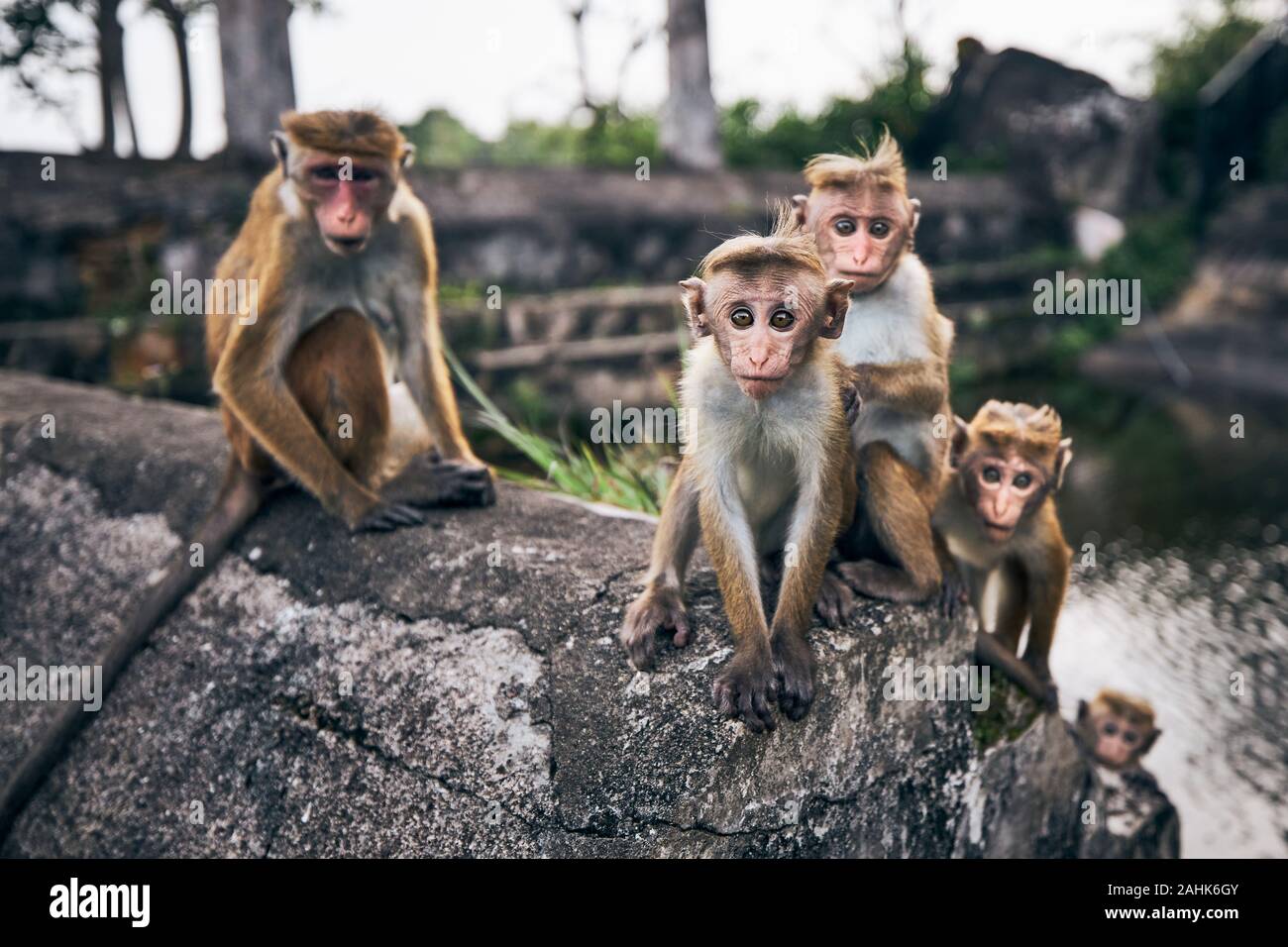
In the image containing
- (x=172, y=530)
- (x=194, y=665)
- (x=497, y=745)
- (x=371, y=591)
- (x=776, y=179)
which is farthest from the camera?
(x=776, y=179)

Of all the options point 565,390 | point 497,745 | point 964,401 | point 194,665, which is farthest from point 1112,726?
point 964,401

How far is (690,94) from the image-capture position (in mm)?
13312

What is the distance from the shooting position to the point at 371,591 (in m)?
3.39

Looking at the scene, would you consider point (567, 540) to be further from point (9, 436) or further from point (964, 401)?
point (964, 401)

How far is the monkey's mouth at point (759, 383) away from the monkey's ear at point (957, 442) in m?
1.40

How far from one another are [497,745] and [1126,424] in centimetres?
1052

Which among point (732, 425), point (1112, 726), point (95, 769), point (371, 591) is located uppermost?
point (732, 425)

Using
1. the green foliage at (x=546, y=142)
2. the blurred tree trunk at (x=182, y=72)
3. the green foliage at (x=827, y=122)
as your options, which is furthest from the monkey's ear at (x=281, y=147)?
the green foliage at (x=827, y=122)

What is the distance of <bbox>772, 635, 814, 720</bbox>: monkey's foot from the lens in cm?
266

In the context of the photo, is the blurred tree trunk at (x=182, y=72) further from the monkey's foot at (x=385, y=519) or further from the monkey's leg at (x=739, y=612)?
the monkey's leg at (x=739, y=612)

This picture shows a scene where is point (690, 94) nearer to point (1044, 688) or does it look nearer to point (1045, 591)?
point (1045, 591)

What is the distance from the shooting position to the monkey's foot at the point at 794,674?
2658 millimetres

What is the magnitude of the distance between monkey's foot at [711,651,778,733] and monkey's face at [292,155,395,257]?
6.29 ft

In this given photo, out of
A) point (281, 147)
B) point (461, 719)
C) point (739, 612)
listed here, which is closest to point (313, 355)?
point (281, 147)
